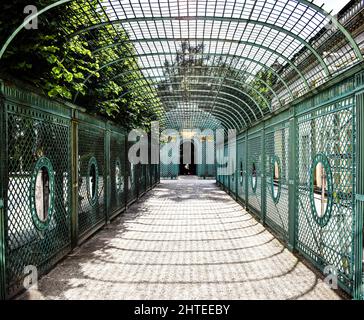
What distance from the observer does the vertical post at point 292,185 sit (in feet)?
19.0

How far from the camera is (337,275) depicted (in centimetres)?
406

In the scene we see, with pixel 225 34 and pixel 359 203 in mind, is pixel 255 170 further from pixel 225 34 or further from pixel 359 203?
pixel 359 203

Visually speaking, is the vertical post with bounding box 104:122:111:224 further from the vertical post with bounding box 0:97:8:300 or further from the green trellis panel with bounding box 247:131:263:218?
the vertical post with bounding box 0:97:8:300

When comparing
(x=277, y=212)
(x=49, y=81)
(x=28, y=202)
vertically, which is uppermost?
(x=49, y=81)

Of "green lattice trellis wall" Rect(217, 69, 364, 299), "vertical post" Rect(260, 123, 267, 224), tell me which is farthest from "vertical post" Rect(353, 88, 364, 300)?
"vertical post" Rect(260, 123, 267, 224)

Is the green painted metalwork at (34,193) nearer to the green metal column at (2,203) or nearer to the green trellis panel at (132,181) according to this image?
the green metal column at (2,203)

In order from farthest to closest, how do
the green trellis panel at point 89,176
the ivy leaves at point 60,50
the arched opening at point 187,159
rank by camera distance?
the arched opening at point 187,159 < the green trellis panel at point 89,176 < the ivy leaves at point 60,50

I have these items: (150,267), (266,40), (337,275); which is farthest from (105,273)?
(266,40)

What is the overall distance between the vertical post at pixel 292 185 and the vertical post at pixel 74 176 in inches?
158

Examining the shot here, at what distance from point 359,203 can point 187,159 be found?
1135 inches

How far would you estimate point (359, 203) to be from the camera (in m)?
3.45

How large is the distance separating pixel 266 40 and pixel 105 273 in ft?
20.7

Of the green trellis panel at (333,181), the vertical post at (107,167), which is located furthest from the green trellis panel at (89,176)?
the green trellis panel at (333,181)
